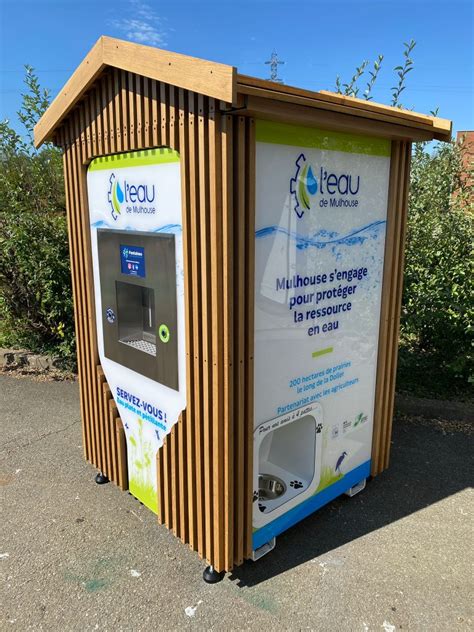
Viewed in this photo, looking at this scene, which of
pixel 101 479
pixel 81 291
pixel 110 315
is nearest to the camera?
pixel 110 315

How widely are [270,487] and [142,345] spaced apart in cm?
116

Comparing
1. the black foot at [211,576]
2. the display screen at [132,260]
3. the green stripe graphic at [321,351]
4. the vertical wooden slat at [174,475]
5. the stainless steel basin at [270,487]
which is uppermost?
the display screen at [132,260]

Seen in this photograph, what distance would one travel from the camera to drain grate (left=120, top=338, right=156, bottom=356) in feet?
8.88

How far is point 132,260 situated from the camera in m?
2.61

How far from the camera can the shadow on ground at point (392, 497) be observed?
8.85ft

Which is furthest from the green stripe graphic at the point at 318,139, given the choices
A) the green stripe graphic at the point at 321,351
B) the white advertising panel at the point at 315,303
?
the green stripe graphic at the point at 321,351

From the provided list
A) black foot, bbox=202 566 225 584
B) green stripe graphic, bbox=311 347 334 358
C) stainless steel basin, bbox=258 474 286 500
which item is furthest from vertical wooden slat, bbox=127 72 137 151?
black foot, bbox=202 566 225 584

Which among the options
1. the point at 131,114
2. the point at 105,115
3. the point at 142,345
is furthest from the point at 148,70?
the point at 142,345

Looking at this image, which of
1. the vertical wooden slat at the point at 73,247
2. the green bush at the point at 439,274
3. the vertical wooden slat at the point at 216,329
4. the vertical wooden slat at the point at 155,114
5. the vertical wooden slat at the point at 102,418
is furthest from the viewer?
the green bush at the point at 439,274

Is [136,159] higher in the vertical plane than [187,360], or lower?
higher

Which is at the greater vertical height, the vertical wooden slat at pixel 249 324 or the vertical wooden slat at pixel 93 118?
the vertical wooden slat at pixel 93 118

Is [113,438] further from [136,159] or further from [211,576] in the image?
[136,159]

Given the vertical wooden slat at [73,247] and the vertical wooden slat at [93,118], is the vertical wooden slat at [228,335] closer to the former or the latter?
the vertical wooden slat at [93,118]

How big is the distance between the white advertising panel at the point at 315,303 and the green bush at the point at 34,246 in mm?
3332
